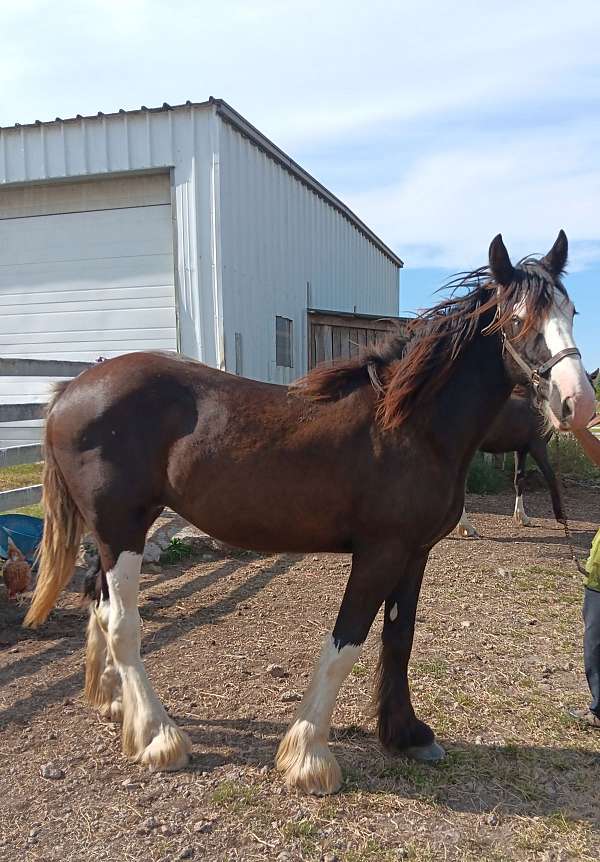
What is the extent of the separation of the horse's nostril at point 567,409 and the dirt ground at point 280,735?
1576 millimetres

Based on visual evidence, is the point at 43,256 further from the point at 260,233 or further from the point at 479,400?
the point at 479,400

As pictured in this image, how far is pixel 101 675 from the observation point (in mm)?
3363

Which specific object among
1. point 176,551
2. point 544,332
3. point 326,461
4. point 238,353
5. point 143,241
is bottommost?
point 176,551

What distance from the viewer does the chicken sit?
4.66m

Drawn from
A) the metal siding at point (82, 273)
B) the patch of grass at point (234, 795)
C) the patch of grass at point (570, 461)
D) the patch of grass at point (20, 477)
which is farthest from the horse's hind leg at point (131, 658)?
the patch of grass at point (570, 461)

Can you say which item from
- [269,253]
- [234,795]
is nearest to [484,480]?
[269,253]

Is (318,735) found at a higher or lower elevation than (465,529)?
higher

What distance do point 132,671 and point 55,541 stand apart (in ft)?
2.50

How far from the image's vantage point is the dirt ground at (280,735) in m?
2.47

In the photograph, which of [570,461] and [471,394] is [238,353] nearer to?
[471,394]

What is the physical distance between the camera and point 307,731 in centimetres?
278

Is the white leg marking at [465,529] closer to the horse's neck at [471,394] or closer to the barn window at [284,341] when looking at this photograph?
the barn window at [284,341]

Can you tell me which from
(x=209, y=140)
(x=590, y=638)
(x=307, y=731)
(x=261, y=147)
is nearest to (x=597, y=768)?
(x=590, y=638)

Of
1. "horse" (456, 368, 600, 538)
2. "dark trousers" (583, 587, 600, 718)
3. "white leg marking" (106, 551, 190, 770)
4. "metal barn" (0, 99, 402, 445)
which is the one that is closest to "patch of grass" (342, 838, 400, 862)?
"white leg marking" (106, 551, 190, 770)
